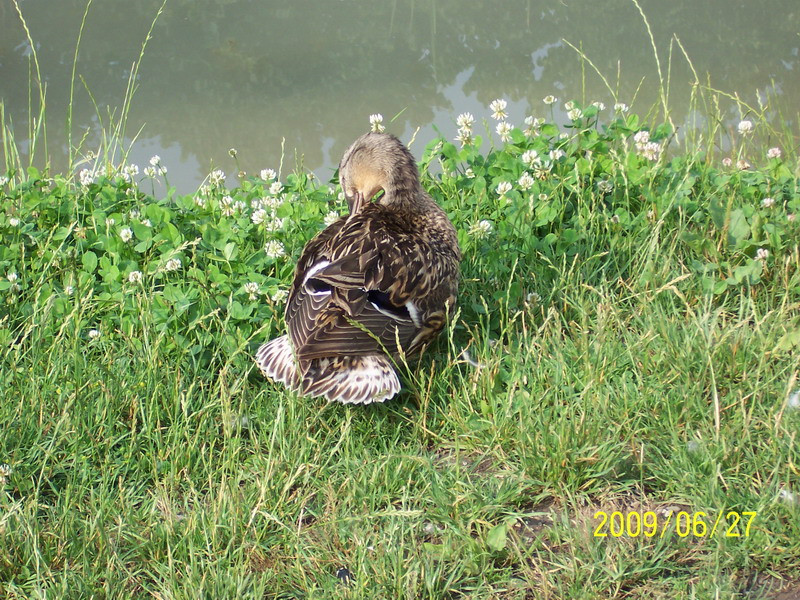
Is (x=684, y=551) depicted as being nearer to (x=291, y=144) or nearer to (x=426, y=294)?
(x=426, y=294)

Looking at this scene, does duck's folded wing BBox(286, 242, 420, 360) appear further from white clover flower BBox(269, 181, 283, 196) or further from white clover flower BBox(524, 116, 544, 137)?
white clover flower BBox(524, 116, 544, 137)

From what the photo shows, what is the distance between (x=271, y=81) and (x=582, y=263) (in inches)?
204

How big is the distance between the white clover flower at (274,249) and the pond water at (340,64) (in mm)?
2678

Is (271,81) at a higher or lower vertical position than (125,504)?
higher

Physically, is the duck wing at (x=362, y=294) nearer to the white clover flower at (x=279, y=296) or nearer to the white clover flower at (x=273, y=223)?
the white clover flower at (x=279, y=296)

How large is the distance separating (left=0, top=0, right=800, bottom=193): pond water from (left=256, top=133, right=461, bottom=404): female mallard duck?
124 inches

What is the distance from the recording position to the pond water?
25.3 ft

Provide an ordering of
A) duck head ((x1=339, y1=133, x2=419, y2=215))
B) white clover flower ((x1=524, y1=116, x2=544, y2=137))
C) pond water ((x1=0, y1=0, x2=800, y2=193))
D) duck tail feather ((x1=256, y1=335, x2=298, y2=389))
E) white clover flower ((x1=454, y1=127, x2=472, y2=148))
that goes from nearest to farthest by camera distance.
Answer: duck tail feather ((x1=256, y1=335, x2=298, y2=389)) < duck head ((x1=339, y1=133, x2=419, y2=215)) < white clover flower ((x1=454, y1=127, x2=472, y2=148)) < white clover flower ((x1=524, y1=116, x2=544, y2=137)) < pond water ((x1=0, y1=0, x2=800, y2=193))

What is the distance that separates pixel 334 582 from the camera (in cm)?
290

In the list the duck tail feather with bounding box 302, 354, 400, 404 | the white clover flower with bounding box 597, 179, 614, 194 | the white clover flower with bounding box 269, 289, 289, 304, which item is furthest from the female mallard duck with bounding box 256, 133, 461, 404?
the white clover flower with bounding box 597, 179, 614, 194

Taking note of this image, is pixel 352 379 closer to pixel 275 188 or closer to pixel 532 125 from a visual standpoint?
pixel 275 188

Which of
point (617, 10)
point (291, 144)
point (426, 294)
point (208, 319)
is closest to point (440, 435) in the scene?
point (426, 294)

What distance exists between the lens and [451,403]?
3736 millimetres
